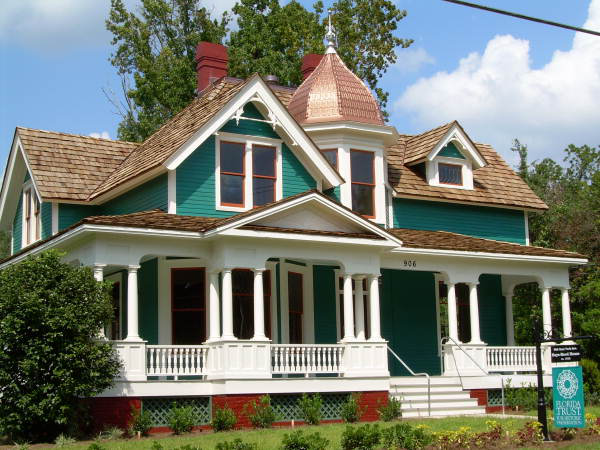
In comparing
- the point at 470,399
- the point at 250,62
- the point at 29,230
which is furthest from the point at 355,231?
the point at 250,62

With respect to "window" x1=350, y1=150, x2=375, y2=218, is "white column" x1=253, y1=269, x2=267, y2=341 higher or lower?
lower

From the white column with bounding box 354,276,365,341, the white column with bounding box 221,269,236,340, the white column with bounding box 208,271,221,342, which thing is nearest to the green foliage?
the white column with bounding box 221,269,236,340

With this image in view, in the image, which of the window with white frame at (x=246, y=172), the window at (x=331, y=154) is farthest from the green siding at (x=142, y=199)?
the window at (x=331, y=154)

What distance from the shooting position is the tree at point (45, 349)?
55.8 ft

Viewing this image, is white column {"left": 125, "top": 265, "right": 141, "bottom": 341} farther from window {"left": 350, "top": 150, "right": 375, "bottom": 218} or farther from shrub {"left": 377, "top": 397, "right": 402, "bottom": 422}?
window {"left": 350, "top": 150, "right": 375, "bottom": 218}

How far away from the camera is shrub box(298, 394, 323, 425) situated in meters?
19.8

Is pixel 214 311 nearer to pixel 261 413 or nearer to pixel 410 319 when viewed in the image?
pixel 261 413

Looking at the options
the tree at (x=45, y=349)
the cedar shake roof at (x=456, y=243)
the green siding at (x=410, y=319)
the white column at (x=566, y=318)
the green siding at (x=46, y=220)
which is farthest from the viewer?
the green siding at (x=410, y=319)

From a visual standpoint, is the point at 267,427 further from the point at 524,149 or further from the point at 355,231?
the point at 524,149

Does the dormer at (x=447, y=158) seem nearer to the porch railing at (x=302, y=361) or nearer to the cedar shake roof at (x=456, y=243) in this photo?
the cedar shake roof at (x=456, y=243)

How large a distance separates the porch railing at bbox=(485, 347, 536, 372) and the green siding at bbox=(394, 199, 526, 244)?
14.0 feet

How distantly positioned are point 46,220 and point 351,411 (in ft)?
33.9

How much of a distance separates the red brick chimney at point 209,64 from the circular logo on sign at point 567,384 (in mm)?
16320

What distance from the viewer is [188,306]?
21.9 metres
